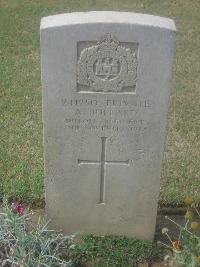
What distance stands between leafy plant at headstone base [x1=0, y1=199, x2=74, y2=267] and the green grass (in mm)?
941

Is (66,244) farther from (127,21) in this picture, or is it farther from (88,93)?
(127,21)

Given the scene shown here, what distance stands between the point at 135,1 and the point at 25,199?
6.08 m

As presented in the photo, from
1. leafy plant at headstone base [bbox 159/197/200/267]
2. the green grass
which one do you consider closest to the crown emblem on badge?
leafy plant at headstone base [bbox 159/197/200/267]

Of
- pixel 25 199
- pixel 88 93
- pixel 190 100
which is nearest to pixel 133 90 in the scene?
pixel 88 93

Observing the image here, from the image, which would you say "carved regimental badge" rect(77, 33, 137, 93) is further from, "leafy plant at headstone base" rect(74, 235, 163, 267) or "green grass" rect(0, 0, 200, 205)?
"green grass" rect(0, 0, 200, 205)

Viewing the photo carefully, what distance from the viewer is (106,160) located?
13.1 feet

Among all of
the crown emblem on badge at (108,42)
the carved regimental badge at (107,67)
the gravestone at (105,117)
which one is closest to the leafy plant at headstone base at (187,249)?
the gravestone at (105,117)

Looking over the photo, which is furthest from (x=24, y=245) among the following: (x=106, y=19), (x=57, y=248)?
(x=106, y=19)

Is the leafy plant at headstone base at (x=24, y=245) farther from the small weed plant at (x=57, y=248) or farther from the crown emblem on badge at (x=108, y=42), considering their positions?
the crown emblem on badge at (x=108, y=42)

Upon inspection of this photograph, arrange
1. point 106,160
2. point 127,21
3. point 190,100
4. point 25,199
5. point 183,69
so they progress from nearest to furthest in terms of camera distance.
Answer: point 127,21 → point 106,160 → point 25,199 → point 190,100 → point 183,69

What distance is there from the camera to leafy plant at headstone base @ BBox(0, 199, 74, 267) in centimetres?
369

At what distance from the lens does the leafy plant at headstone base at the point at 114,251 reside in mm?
4078

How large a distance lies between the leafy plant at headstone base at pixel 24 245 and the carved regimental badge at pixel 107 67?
104cm

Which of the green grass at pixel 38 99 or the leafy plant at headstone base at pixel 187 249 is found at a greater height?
the green grass at pixel 38 99
